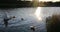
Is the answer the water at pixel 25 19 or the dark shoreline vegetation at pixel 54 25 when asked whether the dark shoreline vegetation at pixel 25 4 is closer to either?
the water at pixel 25 19

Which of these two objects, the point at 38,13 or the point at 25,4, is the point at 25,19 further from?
the point at 25,4

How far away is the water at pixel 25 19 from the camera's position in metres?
1.35

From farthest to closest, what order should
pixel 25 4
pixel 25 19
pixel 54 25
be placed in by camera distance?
1. pixel 25 4
2. pixel 25 19
3. pixel 54 25

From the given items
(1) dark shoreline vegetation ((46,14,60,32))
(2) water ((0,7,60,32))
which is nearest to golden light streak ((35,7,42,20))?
(2) water ((0,7,60,32))

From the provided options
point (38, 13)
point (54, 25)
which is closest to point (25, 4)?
point (38, 13)

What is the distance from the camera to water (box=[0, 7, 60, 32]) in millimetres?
1348

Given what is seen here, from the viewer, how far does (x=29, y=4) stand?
1.74 metres

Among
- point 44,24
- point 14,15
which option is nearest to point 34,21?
point 44,24

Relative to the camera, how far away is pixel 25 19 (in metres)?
1.50

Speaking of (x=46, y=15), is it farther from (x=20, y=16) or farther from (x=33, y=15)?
(x=20, y=16)

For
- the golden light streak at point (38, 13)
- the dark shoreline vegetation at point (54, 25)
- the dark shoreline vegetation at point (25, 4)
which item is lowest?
the dark shoreline vegetation at point (54, 25)

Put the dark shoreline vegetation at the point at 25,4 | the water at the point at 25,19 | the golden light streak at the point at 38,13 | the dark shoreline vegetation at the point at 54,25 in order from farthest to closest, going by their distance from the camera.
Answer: the dark shoreline vegetation at the point at 25,4 < the golden light streak at the point at 38,13 < the water at the point at 25,19 < the dark shoreline vegetation at the point at 54,25

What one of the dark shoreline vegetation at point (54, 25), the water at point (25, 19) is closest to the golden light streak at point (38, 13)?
the water at point (25, 19)

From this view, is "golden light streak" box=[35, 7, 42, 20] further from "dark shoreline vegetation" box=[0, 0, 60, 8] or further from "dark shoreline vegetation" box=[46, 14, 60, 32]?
"dark shoreline vegetation" box=[46, 14, 60, 32]
